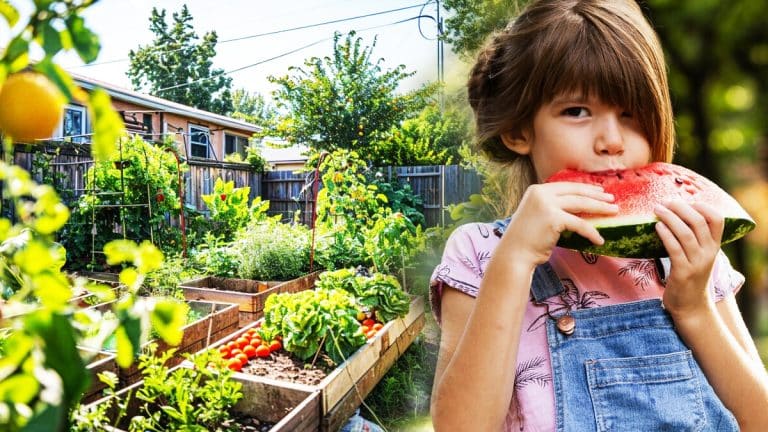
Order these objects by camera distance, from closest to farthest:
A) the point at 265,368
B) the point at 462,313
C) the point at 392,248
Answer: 1. the point at 462,313
2. the point at 265,368
3. the point at 392,248

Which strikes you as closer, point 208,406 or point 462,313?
point 462,313

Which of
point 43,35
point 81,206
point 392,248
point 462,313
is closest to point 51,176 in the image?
point 81,206

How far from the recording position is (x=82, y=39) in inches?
13.4

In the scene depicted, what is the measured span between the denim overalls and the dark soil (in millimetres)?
1807

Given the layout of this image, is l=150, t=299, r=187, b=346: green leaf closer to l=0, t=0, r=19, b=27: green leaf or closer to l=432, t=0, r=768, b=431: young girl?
l=0, t=0, r=19, b=27: green leaf

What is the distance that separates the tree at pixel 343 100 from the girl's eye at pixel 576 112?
1085 millimetres

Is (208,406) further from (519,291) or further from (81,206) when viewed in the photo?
(81,206)

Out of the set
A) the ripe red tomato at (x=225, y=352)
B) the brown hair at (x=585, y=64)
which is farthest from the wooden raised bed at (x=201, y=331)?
the brown hair at (x=585, y=64)

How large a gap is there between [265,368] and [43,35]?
258cm

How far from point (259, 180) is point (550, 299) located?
15.3 ft

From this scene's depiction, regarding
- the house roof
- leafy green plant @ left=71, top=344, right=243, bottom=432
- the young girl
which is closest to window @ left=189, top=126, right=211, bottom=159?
the house roof

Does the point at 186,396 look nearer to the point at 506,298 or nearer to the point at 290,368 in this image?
the point at 290,368

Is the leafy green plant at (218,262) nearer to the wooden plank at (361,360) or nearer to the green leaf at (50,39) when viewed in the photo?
the wooden plank at (361,360)

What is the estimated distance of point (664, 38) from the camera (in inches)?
42.9
